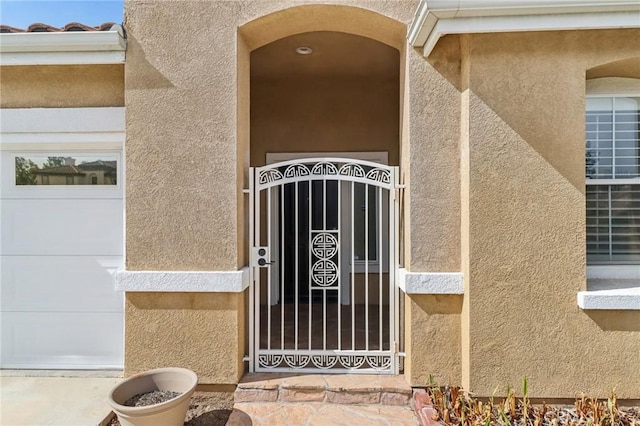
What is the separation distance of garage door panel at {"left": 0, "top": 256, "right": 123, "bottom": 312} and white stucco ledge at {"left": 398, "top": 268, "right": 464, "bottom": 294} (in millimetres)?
4053

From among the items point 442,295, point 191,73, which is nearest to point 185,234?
point 191,73

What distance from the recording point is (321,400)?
464 centimetres

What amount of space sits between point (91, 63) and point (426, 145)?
14.5 ft

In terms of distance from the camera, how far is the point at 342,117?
8117 millimetres

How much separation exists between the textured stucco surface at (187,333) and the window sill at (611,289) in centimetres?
417

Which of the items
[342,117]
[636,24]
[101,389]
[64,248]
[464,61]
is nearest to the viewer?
[636,24]

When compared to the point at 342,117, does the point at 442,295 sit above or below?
below

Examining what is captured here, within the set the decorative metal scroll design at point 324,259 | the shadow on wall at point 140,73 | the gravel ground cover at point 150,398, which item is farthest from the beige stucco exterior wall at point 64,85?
the gravel ground cover at point 150,398

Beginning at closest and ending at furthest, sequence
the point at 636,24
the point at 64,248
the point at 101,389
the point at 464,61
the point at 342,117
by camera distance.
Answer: the point at 636,24, the point at 464,61, the point at 101,389, the point at 64,248, the point at 342,117

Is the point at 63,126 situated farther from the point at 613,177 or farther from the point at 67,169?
the point at 613,177

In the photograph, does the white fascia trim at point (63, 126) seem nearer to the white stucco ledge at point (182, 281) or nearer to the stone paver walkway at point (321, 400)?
the white stucco ledge at point (182, 281)

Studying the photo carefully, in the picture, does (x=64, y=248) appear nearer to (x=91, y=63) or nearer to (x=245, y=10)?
(x=91, y=63)

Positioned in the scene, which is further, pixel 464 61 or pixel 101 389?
pixel 101 389

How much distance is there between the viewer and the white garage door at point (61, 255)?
5391 mm
